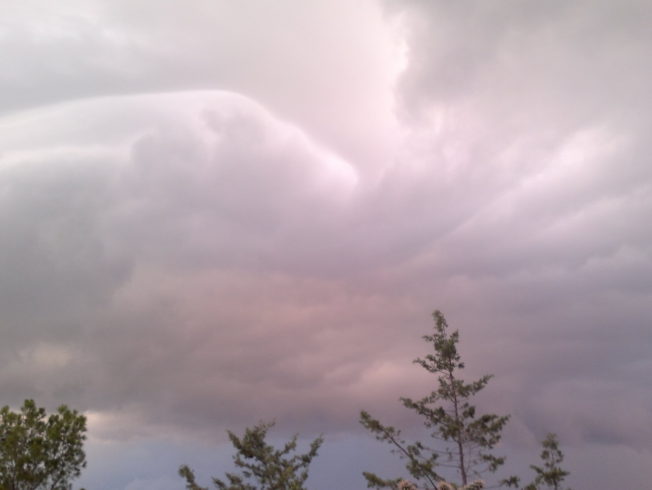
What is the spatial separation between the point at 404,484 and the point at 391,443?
6385 millimetres

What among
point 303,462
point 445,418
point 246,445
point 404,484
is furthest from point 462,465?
point 246,445

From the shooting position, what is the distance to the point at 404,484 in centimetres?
3631

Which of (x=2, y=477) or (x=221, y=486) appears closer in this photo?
(x=2, y=477)

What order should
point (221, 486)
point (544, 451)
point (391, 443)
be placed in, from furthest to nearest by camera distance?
point (544, 451) < point (221, 486) < point (391, 443)

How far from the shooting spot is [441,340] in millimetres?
45375

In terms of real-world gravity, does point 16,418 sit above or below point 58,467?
above

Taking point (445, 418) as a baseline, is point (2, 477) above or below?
below

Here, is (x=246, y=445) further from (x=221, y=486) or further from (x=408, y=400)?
(x=408, y=400)

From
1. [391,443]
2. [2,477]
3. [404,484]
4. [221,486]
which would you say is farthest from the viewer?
[221,486]

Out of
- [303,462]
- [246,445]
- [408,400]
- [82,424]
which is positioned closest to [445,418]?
[408,400]

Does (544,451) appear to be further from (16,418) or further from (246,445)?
(16,418)

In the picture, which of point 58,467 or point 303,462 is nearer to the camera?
point 58,467

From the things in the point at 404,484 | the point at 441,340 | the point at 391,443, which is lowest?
the point at 404,484

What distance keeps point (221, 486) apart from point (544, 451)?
2796cm
